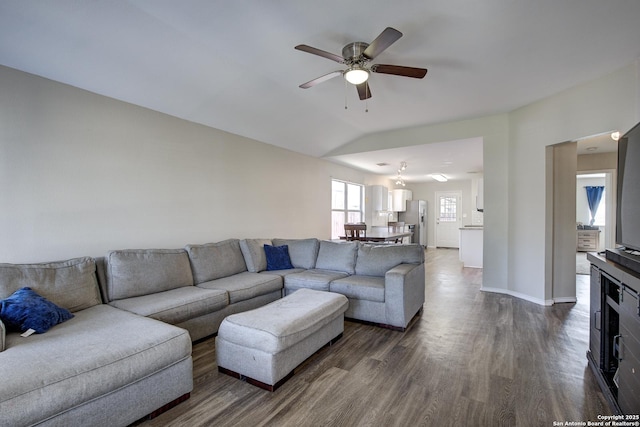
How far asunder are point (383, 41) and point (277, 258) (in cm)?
298

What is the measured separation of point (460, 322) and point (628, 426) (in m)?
1.83

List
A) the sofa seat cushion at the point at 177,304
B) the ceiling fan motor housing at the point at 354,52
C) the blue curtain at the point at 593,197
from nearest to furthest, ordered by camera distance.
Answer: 1. the sofa seat cushion at the point at 177,304
2. the ceiling fan motor housing at the point at 354,52
3. the blue curtain at the point at 593,197

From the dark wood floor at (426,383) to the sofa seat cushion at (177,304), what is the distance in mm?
377

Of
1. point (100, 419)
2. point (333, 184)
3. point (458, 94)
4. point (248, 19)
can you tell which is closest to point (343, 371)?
point (100, 419)

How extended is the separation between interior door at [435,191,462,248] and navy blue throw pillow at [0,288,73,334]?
10.3 meters

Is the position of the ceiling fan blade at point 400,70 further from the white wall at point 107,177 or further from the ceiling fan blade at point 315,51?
the white wall at point 107,177

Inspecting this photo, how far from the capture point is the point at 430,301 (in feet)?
13.5

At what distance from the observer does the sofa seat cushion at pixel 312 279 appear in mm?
3450

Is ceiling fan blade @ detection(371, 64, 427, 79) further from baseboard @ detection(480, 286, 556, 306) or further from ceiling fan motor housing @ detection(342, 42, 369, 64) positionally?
baseboard @ detection(480, 286, 556, 306)

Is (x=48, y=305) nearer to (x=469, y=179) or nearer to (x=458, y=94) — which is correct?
(x=458, y=94)

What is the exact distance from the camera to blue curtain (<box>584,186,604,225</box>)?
28.8ft

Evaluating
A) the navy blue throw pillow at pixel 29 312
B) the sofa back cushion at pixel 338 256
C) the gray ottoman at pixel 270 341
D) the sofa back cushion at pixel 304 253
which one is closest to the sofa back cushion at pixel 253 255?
the sofa back cushion at pixel 304 253

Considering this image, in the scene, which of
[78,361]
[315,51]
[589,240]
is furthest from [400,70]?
[589,240]

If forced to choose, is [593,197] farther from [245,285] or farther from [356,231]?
[245,285]
